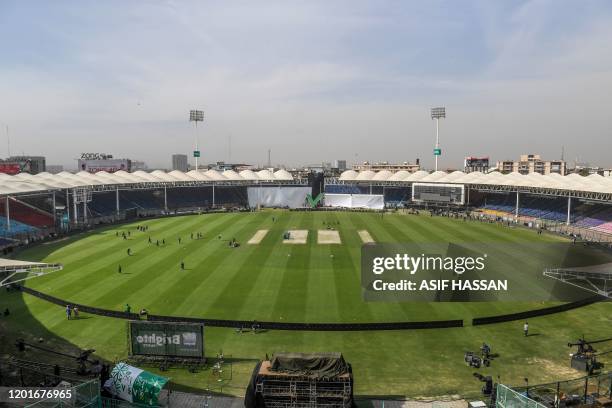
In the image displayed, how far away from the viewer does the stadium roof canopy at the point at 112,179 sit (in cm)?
7138

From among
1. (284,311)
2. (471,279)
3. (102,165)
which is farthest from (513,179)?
(102,165)

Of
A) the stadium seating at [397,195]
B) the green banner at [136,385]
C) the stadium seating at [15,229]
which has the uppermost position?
the stadium seating at [397,195]

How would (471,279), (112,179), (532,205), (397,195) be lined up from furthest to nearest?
(397,195)
(112,179)
(532,205)
(471,279)

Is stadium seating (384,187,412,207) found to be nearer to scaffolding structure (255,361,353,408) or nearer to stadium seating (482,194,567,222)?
stadium seating (482,194,567,222)

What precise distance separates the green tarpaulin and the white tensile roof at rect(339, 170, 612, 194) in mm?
65440

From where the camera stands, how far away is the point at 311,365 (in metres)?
20.0

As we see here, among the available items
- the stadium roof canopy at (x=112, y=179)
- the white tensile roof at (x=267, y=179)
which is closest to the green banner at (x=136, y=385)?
the stadium roof canopy at (x=112, y=179)

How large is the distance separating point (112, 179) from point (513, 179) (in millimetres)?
89495

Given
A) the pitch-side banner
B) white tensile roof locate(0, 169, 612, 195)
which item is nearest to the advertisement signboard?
white tensile roof locate(0, 169, 612, 195)

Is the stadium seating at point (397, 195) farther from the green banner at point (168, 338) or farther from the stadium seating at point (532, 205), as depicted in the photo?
the green banner at point (168, 338)

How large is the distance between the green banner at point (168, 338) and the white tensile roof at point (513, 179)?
6791cm

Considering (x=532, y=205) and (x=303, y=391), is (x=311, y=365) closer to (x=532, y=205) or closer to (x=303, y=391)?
(x=303, y=391)

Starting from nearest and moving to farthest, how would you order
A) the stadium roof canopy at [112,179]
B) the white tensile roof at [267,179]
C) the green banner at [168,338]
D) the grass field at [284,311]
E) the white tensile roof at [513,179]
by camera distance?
the grass field at [284,311]
the green banner at [168,338]
the stadium roof canopy at [112,179]
the white tensile roof at [267,179]
the white tensile roof at [513,179]

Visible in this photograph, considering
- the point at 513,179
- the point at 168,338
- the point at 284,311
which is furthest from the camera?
the point at 513,179
